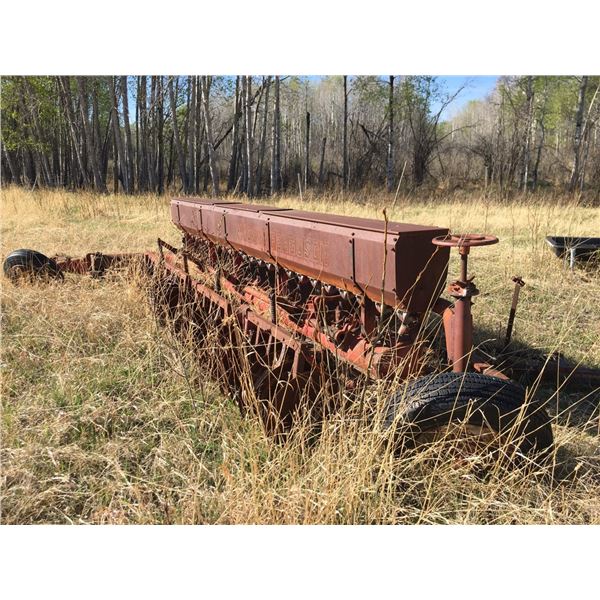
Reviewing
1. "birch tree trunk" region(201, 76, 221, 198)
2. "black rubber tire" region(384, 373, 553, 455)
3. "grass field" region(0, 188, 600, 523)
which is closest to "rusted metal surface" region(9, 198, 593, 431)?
"black rubber tire" region(384, 373, 553, 455)

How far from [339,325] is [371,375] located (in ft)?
2.12

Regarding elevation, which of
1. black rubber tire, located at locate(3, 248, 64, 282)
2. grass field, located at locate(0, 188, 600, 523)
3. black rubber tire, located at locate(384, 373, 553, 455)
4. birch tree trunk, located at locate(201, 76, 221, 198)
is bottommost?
grass field, located at locate(0, 188, 600, 523)

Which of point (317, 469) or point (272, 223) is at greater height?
point (272, 223)

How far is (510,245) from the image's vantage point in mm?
8742

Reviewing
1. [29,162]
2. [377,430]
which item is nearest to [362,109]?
[29,162]

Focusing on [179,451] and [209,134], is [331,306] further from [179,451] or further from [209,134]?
[209,134]

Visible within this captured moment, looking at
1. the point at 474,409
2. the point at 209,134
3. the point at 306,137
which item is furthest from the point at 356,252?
Result: the point at 306,137

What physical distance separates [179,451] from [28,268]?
426cm

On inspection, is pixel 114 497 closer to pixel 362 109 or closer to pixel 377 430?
pixel 377 430

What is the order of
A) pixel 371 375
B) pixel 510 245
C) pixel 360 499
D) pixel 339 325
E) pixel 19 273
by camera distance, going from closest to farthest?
pixel 360 499 → pixel 371 375 → pixel 339 325 → pixel 19 273 → pixel 510 245

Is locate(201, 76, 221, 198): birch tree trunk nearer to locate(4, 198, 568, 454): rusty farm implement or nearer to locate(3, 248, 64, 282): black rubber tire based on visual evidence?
locate(3, 248, 64, 282): black rubber tire

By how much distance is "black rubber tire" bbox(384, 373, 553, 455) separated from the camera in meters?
2.25

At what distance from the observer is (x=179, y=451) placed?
2.82m

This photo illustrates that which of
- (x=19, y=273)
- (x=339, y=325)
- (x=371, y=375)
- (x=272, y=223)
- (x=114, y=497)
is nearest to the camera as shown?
(x=114, y=497)
